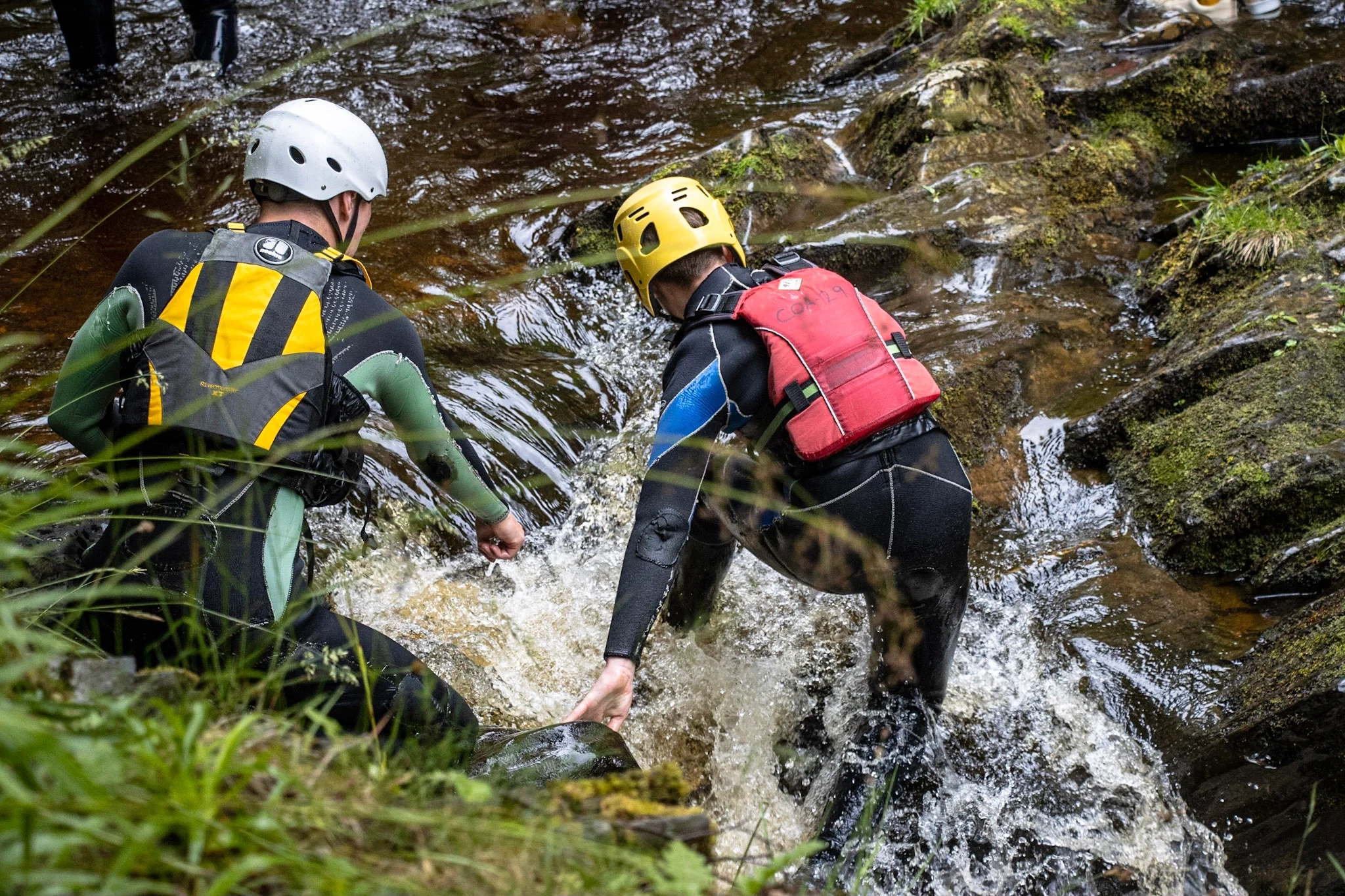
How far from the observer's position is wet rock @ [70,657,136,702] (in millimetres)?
1600

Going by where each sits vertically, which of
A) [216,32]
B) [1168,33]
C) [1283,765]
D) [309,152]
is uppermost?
[309,152]

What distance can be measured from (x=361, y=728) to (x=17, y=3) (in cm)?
1089

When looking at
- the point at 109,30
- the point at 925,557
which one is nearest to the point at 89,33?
the point at 109,30

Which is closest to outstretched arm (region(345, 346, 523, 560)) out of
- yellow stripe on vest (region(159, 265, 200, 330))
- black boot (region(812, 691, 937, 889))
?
yellow stripe on vest (region(159, 265, 200, 330))

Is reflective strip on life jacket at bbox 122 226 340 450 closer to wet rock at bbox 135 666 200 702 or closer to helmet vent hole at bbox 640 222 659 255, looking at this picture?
wet rock at bbox 135 666 200 702

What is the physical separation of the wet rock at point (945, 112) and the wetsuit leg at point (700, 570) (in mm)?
4242

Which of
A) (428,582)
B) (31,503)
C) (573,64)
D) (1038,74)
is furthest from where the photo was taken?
(573,64)

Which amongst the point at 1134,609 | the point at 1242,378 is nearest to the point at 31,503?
the point at 1134,609

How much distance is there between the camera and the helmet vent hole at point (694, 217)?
3373mm

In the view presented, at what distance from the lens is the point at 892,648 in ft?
11.6

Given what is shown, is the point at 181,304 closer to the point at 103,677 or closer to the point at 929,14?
the point at 103,677

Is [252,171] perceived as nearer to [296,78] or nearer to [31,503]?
[31,503]

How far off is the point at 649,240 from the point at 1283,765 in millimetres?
2734

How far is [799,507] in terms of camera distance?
10.9ft
